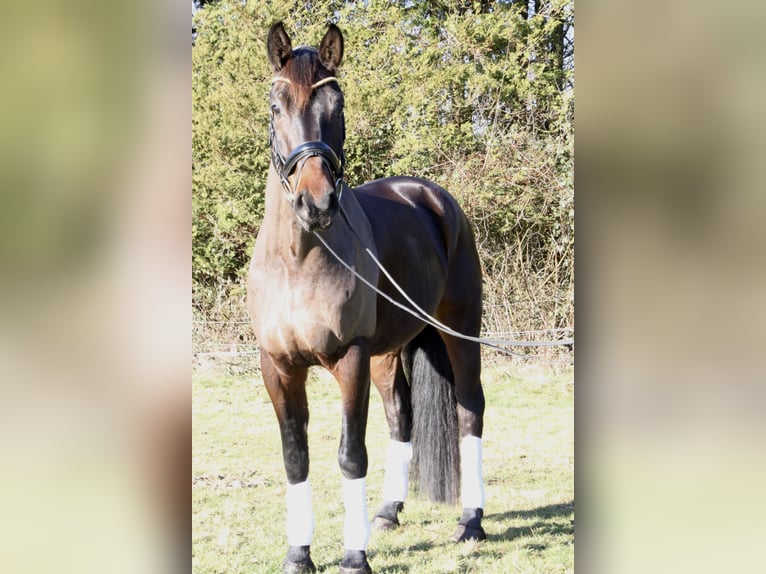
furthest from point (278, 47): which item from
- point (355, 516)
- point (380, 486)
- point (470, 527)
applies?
point (380, 486)

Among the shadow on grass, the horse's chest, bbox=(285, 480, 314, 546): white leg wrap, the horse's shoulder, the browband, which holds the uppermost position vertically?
the browband

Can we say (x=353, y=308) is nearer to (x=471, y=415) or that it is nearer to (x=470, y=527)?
(x=471, y=415)

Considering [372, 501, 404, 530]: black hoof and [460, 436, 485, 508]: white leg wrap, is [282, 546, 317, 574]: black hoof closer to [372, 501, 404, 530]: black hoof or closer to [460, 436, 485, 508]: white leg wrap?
[372, 501, 404, 530]: black hoof

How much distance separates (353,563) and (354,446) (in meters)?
0.53

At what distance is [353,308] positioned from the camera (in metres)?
3.15

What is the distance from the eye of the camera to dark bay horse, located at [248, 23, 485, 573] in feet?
9.32

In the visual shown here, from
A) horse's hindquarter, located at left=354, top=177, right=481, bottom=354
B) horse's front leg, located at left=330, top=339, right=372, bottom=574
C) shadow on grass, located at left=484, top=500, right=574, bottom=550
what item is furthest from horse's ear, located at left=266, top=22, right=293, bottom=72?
shadow on grass, located at left=484, top=500, right=574, bottom=550

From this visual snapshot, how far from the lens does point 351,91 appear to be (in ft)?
Result: 29.6

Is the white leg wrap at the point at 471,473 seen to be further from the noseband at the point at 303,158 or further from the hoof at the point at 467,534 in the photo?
the noseband at the point at 303,158

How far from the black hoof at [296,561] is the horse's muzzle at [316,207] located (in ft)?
5.18
